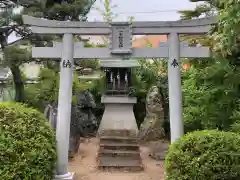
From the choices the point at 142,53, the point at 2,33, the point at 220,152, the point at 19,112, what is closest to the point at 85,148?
the point at 2,33

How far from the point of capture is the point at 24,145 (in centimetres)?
477

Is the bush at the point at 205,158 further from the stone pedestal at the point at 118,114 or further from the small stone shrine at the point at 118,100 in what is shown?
the stone pedestal at the point at 118,114

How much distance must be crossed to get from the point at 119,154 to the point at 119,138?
2.39ft

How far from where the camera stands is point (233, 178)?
464 cm

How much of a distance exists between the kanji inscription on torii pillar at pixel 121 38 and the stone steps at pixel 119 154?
2.85m

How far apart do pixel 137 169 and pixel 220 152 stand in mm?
3396

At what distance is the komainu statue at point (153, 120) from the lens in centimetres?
1160

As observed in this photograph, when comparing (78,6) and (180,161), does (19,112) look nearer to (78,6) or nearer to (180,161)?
(180,161)

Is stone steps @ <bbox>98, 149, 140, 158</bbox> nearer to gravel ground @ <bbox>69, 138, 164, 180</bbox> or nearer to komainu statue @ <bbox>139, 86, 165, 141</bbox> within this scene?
gravel ground @ <bbox>69, 138, 164, 180</bbox>

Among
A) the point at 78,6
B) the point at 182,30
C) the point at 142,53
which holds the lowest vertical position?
the point at 142,53

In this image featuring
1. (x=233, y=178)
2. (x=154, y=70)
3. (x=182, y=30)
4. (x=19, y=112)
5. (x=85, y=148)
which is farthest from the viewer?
(x=154, y=70)

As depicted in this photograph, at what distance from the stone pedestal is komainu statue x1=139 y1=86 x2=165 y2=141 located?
36cm

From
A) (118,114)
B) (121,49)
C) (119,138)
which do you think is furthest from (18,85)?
(121,49)

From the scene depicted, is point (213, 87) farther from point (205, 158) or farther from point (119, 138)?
point (119, 138)
